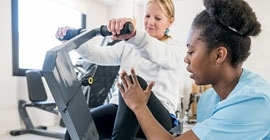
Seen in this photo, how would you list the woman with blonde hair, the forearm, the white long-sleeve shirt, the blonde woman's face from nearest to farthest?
1. the forearm
2. the woman with blonde hair
3. the white long-sleeve shirt
4. the blonde woman's face

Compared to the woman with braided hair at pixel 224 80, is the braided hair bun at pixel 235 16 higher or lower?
higher

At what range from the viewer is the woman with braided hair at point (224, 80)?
36.8 inches

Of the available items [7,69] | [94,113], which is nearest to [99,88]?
[94,113]

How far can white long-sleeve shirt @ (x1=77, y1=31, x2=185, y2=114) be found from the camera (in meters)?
1.30

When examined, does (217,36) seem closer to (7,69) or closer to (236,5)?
(236,5)

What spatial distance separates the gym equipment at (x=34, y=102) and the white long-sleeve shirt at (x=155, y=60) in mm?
2373

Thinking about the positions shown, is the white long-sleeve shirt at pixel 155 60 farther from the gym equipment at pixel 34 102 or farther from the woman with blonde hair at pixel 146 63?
the gym equipment at pixel 34 102

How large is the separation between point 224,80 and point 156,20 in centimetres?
68

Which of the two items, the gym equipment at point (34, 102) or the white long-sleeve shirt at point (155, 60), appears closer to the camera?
the white long-sleeve shirt at point (155, 60)

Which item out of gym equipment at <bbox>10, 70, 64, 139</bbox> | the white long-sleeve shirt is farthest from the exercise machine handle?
gym equipment at <bbox>10, 70, 64, 139</bbox>

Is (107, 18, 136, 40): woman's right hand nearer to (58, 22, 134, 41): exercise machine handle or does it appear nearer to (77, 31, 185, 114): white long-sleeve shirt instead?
(58, 22, 134, 41): exercise machine handle

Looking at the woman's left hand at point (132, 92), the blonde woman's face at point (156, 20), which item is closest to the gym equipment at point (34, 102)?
the blonde woman's face at point (156, 20)

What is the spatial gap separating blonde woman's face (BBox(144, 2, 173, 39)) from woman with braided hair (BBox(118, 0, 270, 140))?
0.55 metres

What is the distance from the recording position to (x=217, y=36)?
1.02 m
